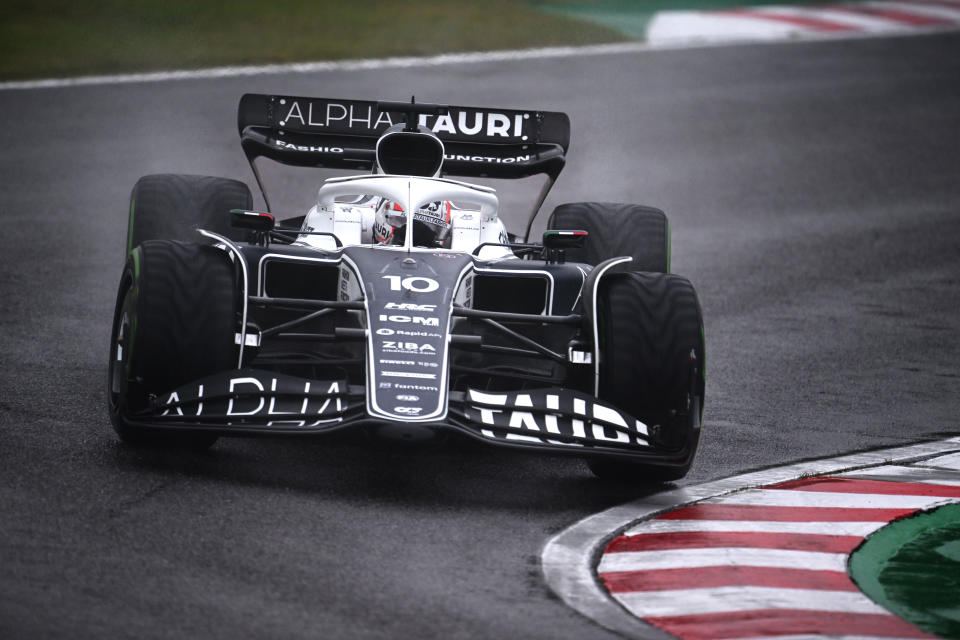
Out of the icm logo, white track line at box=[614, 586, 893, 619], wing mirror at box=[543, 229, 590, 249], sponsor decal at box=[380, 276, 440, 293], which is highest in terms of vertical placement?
wing mirror at box=[543, 229, 590, 249]

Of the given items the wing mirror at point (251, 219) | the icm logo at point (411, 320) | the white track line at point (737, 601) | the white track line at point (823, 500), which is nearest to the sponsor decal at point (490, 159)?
the wing mirror at point (251, 219)

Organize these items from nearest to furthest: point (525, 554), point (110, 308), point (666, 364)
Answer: point (525, 554)
point (666, 364)
point (110, 308)

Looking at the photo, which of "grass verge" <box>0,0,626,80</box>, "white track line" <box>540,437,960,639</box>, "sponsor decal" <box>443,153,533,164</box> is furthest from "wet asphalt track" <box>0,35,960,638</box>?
"sponsor decal" <box>443,153,533,164</box>

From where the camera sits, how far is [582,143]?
17.1 meters

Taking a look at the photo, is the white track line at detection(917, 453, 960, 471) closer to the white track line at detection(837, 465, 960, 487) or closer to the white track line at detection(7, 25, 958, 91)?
the white track line at detection(837, 465, 960, 487)

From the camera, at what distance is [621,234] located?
29.7ft

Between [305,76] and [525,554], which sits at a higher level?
[305,76]

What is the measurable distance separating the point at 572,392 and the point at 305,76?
12.7 m

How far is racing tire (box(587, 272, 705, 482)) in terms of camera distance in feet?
22.4

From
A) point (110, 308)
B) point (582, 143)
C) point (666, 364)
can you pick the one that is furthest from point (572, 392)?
point (582, 143)

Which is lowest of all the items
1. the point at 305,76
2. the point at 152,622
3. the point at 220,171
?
the point at 152,622

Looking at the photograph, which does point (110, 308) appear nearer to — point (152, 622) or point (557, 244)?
point (557, 244)

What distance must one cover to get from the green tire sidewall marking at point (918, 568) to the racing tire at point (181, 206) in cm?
429

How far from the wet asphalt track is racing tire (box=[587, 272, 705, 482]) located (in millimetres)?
382
